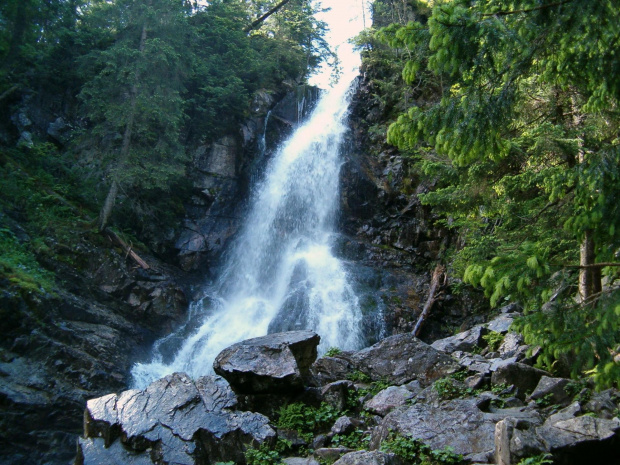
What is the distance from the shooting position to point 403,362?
8.45 metres

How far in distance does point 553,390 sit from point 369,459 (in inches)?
115

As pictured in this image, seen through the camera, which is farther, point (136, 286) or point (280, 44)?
point (280, 44)

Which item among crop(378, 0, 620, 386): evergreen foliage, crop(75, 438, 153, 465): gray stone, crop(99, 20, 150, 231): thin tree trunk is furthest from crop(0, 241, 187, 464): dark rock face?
crop(378, 0, 620, 386): evergreen foliage

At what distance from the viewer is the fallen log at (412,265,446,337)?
45.2 ft

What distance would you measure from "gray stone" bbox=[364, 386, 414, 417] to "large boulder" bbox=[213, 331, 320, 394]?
1.30m

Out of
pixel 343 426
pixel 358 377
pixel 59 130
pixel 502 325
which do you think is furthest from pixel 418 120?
pixel 59 130

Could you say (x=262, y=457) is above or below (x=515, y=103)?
below

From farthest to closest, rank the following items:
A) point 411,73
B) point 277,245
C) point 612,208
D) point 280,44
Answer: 1. point 280,44
2. point 277,245
3. point 411,73
4. point 612,208

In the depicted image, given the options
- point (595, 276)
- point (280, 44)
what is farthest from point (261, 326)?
point (280, 44)

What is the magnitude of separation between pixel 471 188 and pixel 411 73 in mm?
5004

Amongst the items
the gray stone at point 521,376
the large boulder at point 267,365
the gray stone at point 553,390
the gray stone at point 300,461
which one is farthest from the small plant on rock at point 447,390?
the large boulder at point 267,365

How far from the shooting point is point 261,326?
1484cm

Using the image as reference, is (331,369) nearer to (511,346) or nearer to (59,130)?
(511,346)

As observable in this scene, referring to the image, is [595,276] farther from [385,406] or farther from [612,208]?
[385,406]
